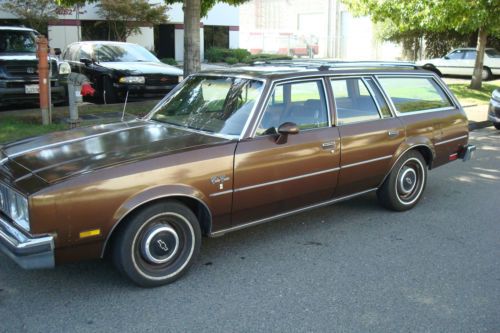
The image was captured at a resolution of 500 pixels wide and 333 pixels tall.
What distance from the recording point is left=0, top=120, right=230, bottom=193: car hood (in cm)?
369

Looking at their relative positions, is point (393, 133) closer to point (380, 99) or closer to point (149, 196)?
point (380, 99)

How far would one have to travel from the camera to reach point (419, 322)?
3.45 meters

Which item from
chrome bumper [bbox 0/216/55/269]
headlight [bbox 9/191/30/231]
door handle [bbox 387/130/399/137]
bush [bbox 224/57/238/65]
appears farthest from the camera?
bush [bbox 224/57/238/65]

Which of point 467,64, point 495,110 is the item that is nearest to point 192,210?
point 495,110

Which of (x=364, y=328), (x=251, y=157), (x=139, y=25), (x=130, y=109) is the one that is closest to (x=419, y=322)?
(x=364, y=328)

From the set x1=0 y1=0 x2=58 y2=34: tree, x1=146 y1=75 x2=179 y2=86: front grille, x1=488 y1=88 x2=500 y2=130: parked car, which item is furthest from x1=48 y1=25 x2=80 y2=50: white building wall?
x1=488 y1=88 x2=500 y2=130: parked car

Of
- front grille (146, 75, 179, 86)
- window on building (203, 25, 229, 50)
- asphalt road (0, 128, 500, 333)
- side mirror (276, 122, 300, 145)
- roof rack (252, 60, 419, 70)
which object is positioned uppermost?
window on building (203, 25, 229, 50)

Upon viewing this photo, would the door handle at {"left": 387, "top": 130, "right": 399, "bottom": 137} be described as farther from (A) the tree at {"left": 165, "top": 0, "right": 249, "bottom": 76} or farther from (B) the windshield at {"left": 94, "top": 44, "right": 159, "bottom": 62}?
(B) the windshield at {"left": 94, "top": 44, "right": 159, "bottom": 62}

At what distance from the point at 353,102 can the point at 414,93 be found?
105 cm

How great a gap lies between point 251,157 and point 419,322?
174 centimetres

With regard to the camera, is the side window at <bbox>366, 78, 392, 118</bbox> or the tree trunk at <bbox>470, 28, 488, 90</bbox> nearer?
the side window at <bbox>366, 78, 392, 118</bbox>

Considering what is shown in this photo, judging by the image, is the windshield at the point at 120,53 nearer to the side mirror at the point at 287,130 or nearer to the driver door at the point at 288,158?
the driver door at the point at 288,158

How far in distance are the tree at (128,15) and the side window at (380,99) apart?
20.4 meters

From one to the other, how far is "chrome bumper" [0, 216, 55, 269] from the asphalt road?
37 cm
